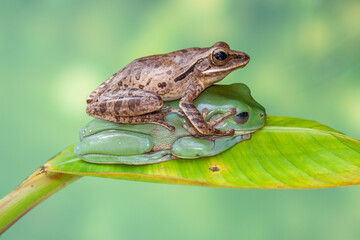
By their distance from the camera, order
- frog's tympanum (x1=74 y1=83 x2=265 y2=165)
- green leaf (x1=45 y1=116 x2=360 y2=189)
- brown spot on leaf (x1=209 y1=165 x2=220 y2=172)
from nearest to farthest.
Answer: green leaf (x1=45 y1=116 x2=360 y2=189)
brown spot on leaf (x1=209 y1=165 x2=220 y2=172)
frog's tympanum (x1=74 y1=83 x2=265 y2=165)

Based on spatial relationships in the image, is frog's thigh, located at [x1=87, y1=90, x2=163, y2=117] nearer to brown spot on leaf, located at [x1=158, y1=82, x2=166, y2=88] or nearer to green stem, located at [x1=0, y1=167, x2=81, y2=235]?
brown spot on leaf, located at [x1=158, y1=82, x2=166, y2=88]

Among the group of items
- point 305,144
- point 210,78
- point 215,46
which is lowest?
point 305,144

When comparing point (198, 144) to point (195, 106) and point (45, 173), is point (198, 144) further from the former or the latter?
point (45, 173)

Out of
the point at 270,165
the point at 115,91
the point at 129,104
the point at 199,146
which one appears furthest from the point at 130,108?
the point at 270,165

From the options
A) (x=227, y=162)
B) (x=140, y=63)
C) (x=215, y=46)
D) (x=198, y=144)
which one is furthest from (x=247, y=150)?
(x=140, y=63)

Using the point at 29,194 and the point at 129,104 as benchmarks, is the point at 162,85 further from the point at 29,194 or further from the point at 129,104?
the point at 29,194

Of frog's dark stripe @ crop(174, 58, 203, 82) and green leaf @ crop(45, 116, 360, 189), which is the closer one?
green leaf @ crop(45, 116, 360, 189)

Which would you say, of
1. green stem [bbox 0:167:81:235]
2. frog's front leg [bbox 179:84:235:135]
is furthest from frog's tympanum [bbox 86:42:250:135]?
green stem [bbox 0:167:81:235]
